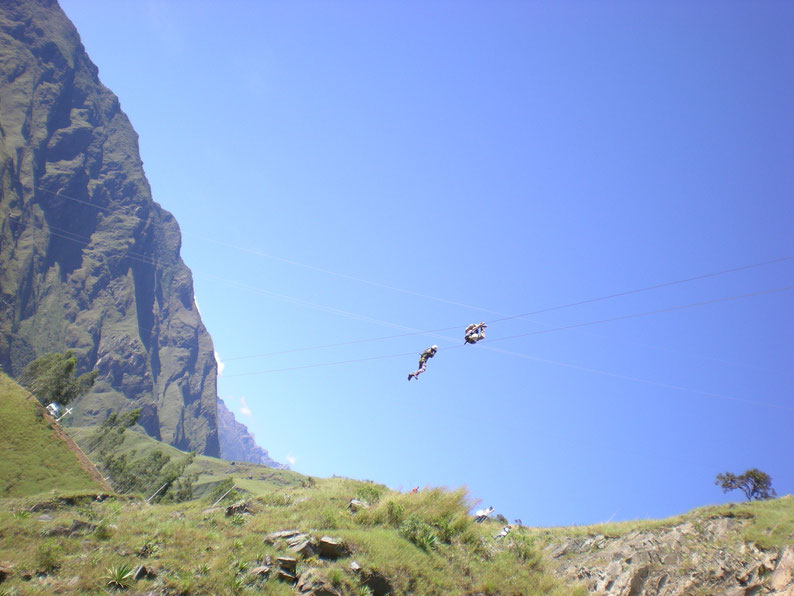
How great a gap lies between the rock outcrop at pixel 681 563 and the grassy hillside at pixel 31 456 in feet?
132

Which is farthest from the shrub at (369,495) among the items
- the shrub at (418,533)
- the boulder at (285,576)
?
the boulder at (285,576)

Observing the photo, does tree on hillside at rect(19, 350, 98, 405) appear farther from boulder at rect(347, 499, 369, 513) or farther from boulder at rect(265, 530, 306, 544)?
boulder at rect(265, 530, 306, 544)

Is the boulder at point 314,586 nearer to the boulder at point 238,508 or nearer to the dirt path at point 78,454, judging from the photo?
the boulder at point 238,508

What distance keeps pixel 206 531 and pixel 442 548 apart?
26.1 ft

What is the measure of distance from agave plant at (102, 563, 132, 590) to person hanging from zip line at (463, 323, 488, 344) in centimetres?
1676

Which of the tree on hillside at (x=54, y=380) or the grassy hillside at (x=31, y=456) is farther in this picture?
the tree on hillside at (x=54, y=380)

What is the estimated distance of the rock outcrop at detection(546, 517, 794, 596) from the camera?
15.0 m

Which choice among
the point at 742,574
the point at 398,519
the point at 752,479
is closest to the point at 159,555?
the point at 398,519

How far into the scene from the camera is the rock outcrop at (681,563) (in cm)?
1503

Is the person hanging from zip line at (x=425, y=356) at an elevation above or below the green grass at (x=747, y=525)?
above

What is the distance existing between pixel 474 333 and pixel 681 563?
42.0ft

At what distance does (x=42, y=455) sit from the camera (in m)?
42.2

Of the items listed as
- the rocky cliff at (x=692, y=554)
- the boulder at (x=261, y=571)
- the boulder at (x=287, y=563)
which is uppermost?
the rocky cliff at (x=692, y=554)

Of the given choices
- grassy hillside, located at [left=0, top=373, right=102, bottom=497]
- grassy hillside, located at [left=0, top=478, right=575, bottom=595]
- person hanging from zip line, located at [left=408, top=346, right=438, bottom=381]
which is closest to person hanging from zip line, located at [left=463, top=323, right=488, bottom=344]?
person hanging from zip line, located at [left=408, top=346, right=438, bottom=381]
